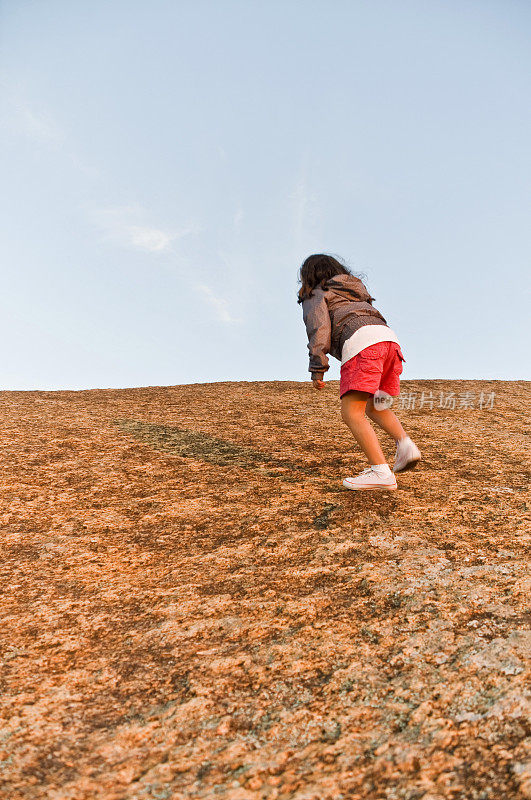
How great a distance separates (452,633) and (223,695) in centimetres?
102

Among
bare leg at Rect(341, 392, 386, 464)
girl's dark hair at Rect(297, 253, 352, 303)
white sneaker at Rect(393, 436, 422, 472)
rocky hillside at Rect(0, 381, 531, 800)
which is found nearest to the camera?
rocky hillside at Rect(0, 381, 531, 800)

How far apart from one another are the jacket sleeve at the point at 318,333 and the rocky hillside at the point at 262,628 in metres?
1.00

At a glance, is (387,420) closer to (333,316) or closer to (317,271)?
(333,316)

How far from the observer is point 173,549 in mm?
3809

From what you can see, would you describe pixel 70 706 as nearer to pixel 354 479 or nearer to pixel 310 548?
pixel 310 548

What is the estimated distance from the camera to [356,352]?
4.64m

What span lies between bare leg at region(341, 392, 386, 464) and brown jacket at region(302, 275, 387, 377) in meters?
0.36

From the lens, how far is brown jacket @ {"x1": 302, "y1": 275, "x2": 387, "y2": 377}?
480 centimetres

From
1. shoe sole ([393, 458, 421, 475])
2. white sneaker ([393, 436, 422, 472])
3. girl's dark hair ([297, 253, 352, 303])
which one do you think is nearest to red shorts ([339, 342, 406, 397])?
white sneaker ([393, 436, 422, 472])

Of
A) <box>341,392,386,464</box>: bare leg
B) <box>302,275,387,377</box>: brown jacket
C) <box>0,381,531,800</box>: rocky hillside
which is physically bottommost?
<box>0,381,531,800</box>: rocky hillside

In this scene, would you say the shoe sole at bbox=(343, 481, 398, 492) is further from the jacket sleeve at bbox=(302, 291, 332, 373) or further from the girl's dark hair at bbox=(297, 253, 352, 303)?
the girl's dark hair at bbox=(297, 253, 352, 303)

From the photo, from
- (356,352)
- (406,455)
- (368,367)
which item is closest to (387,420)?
(406,455)

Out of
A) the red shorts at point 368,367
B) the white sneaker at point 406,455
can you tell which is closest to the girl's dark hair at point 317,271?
the red shorts at point 368,367

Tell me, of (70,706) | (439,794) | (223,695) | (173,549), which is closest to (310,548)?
(173,549)
